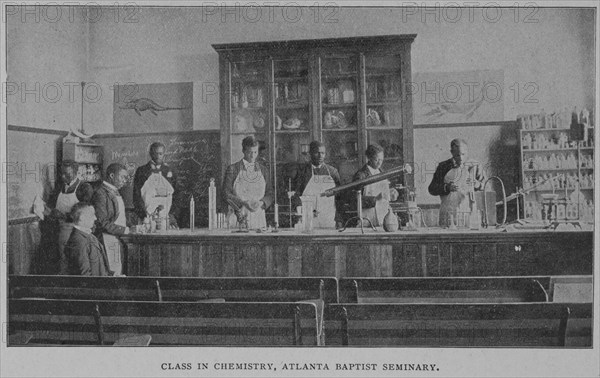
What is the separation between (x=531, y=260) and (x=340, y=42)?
1737 millimetres

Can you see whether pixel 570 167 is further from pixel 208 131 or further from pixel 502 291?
pixel 208 131

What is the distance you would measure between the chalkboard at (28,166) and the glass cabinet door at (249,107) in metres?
1.17

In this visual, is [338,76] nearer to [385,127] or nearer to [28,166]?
[385,127]

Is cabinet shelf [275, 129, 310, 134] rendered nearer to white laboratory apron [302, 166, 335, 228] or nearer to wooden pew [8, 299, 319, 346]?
white laboratory apron [302, 166, 335, 228]

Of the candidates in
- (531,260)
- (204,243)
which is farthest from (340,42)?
(531,260)

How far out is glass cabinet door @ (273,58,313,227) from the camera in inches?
155

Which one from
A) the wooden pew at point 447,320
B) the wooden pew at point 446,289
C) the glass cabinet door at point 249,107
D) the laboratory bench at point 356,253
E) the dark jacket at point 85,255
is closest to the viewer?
the wooden pew at point 447,320

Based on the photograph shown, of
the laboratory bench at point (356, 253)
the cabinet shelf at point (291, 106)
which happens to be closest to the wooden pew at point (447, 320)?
the laboratory bench at point (356, 253)

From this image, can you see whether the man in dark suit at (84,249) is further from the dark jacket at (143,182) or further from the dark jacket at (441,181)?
the dark jacket at (441,181)

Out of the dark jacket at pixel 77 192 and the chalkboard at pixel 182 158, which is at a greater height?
the chalkboard at pixel 182 158

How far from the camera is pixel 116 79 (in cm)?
335

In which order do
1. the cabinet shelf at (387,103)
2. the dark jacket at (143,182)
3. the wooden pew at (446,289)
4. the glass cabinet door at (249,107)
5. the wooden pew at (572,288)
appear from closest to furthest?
the wooden pew at (446,289), the wooden pew at (572,288), the dark jacket at (143,182), the cabinet shelf at (387,103), the glass cabinet door at (249,107)

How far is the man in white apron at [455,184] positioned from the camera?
3.57m

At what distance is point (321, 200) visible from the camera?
143 inches
